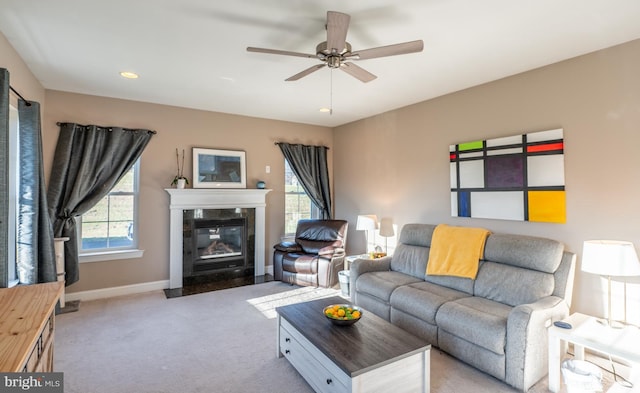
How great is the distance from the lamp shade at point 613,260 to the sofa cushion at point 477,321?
72 centimetres

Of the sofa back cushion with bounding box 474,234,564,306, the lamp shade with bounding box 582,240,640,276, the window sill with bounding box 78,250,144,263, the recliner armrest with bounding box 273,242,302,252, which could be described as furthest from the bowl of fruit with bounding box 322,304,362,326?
the window sill with bounding box 78,250,144,263

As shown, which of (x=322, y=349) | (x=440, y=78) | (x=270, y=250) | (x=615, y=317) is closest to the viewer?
(x=322, y=349)

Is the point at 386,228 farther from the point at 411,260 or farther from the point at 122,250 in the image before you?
the point at 122,250

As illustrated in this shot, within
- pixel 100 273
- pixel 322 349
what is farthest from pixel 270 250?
pixel 322 349

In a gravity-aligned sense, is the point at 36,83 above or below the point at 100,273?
above

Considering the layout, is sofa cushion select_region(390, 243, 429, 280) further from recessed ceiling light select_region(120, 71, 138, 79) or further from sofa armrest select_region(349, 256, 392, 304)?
recessed ceiling light select_region(120, 71, 138, 79)

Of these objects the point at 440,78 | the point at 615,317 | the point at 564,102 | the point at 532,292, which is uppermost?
the point at 440,78

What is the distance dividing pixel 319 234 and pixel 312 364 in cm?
301

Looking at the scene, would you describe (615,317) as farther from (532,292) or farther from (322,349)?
(322,349)

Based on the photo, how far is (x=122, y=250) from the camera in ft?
14.4

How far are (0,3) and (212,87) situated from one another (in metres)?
1.89

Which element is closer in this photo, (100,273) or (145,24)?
(145,24)

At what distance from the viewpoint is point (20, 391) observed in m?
1.30

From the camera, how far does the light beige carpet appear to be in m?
2.37
